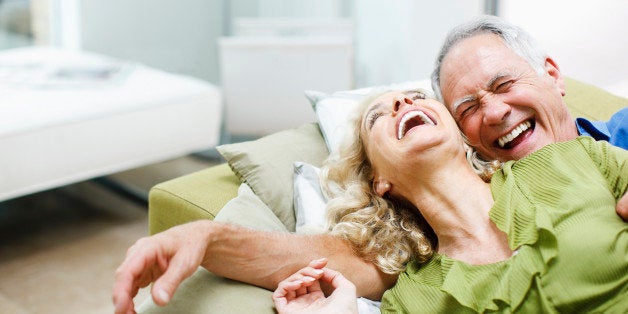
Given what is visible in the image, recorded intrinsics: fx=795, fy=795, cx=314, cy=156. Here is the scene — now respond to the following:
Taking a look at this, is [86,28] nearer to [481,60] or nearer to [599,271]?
[481,60]

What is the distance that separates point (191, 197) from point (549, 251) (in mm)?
963

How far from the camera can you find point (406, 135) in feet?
5.74

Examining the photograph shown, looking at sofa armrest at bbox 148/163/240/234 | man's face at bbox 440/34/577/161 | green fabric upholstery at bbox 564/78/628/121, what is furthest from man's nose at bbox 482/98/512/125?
sofa armrest at bbox 148/163/240/234

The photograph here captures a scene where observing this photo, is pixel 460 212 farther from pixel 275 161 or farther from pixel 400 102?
pixel 275 161

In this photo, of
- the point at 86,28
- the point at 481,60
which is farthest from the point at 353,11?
the point at 481,60

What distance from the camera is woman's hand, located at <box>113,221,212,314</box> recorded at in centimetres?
138

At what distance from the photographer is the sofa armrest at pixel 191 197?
208 cm

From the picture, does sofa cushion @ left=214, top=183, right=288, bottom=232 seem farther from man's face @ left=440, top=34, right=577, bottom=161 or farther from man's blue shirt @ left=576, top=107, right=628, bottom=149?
man's blue shirt @ left=576, top=107, right=628, bottom=149

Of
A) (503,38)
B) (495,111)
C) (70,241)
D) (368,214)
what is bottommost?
(70,241)

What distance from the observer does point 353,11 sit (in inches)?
163

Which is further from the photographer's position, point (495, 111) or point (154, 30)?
point (154, 30)

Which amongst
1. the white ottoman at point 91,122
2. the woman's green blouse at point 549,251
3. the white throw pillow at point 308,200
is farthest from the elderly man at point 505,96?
the white ottoman at point 91,122

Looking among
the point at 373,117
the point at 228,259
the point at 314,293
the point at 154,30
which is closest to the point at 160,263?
the point at 228,259

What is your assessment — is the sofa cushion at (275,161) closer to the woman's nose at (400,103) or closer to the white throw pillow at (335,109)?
the white throw pillow at (335,109)
